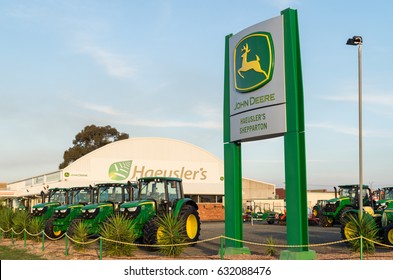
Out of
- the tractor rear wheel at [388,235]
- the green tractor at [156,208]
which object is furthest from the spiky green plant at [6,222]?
the tractor rear wheel at [388,235]

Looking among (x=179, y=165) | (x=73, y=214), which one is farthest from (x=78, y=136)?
(x=73, y=214)

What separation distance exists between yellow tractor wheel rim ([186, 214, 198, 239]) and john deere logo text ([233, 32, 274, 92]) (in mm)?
5675

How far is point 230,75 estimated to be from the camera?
55.8 feet

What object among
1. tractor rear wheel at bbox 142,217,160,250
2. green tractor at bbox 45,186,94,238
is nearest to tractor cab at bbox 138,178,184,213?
tractor rear wheel at bbox 142,217,160,250

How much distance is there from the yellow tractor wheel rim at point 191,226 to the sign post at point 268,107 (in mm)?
3335

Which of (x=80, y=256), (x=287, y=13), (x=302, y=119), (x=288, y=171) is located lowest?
(x=80, y=256)

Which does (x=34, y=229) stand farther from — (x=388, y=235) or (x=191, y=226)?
(x=388, y=235)

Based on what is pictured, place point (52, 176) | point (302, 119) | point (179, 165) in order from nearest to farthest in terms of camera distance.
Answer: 1. point (302, 119)
2. point (52, 176)
3. point (179, 165)

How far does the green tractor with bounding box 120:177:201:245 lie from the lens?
17859 millimetres

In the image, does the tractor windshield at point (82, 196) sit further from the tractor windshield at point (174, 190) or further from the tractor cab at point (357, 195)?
the tractor cab at point (357, 195)

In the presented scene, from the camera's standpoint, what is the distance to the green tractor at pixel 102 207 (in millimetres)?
20578

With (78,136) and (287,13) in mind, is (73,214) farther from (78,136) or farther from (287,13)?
(78,136)

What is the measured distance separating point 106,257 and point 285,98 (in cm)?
681

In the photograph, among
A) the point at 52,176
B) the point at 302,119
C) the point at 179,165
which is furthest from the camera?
the point at 179,165
